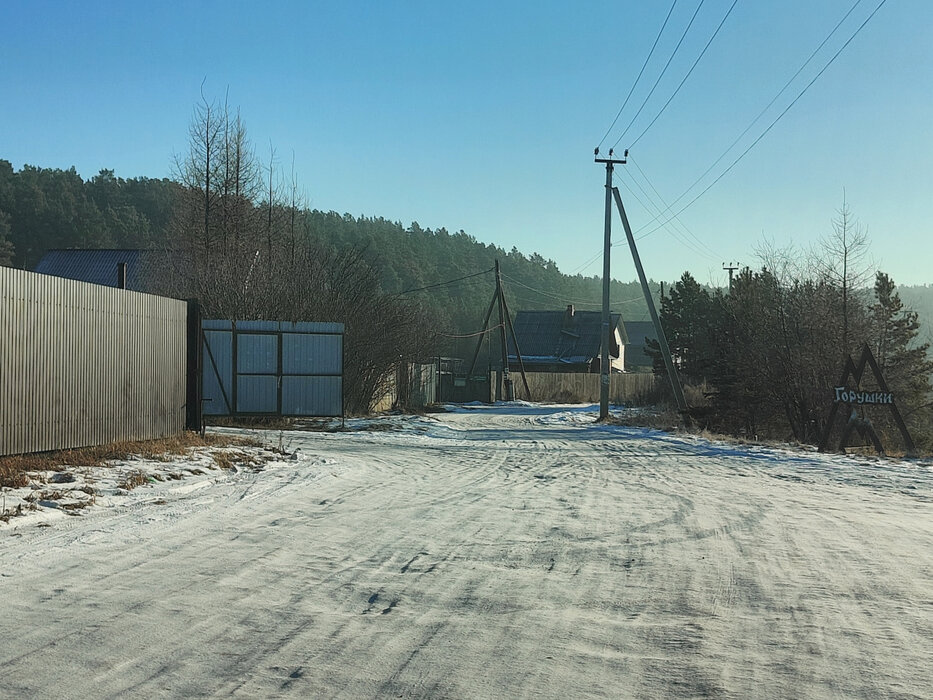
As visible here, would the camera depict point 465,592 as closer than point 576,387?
Yes

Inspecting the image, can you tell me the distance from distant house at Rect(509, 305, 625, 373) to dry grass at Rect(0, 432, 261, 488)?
54.0 meters

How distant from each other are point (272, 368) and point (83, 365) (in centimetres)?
713

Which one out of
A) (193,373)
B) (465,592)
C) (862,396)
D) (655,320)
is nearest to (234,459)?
Answer: (193,373)

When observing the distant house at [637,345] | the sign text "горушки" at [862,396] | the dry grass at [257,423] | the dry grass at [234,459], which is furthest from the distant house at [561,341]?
the dry grass at [234,459]

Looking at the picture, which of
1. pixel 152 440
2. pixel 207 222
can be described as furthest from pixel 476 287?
pixel 152 440

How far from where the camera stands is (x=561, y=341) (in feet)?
237

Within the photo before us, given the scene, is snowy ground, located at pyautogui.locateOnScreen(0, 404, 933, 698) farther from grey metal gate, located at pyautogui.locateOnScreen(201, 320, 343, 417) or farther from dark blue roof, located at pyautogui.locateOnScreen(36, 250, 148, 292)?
dark blue roof, located at pyautogui.locateOnScreen(36, 250, 148, 292)

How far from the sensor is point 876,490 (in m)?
12.0

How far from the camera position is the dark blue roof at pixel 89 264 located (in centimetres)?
4050

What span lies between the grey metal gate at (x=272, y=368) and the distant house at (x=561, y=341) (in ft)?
160

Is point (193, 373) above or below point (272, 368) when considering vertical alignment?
below

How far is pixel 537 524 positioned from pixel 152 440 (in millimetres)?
8603

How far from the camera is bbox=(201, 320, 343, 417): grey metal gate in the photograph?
19.0 m

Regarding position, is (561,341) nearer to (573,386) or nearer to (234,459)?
(573,386)
